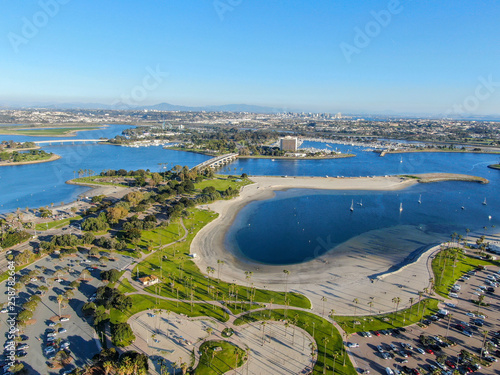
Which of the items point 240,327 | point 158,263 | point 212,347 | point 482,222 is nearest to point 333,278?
point 240,327

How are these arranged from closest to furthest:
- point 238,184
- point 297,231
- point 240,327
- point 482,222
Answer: point 240,327 → point 297,231 → point 482,222 → point 238,184

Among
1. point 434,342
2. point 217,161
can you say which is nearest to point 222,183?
point 217,161

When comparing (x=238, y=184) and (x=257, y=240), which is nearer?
(x=257, y=240)

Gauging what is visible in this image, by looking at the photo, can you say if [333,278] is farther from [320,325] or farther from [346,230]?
[346,230]

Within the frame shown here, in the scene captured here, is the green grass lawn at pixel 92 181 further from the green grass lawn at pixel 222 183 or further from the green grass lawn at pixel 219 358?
the green grass lawn at pixel 219 358

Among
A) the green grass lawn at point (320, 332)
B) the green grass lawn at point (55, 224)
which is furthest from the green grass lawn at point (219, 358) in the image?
the green grass lawn at point (55, 224)

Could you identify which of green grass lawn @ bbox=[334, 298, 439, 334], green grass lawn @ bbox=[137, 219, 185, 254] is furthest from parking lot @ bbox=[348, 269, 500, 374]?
green grass lawn @ bbox=[137, 219, 185, 254]

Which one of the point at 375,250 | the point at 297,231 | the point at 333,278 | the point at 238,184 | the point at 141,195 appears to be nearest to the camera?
the point at 333,278
